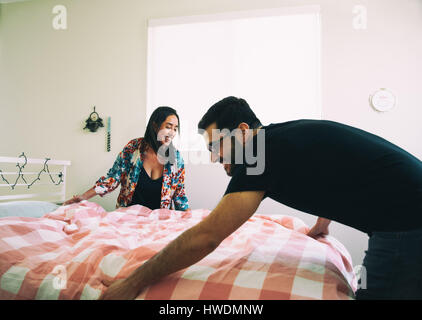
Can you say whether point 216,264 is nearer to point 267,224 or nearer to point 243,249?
point 243,249

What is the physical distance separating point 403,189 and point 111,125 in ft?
8.08

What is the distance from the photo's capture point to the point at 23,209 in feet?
4.60

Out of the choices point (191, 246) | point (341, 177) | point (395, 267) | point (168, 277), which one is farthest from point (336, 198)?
point (168, 277)

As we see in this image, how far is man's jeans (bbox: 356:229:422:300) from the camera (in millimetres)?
583

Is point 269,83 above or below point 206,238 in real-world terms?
above

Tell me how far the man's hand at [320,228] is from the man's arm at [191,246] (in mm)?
632

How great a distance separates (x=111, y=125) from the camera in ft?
8.45

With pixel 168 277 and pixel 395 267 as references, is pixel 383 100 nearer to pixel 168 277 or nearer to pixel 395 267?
pixel 395 267

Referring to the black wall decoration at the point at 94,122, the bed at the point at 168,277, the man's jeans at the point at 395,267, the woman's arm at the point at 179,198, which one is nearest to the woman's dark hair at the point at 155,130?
the woman's arm at the point at 179,198

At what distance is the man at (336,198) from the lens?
608mm

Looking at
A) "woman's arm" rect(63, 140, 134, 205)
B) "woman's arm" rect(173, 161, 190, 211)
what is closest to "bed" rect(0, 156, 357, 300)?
"woman's arm" rect(63, 140, 134, 205)

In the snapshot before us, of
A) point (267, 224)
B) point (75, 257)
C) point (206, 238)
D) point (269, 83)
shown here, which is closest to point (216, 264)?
point (206, 238)

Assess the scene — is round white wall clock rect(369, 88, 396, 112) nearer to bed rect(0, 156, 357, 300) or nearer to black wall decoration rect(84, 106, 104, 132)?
bed rect(0, 156, 357, 300)
